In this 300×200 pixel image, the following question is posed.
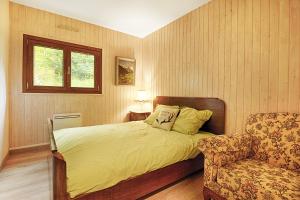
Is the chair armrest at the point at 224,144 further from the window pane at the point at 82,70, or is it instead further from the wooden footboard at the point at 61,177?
the window pane at the point at 82,70

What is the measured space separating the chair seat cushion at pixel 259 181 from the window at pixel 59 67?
307cm

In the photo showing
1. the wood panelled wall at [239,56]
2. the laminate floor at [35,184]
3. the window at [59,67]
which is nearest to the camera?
the laminate floor at [35,184]

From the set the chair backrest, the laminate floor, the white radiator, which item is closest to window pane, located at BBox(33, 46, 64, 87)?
the white radiator

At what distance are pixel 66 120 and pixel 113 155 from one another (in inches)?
86.4

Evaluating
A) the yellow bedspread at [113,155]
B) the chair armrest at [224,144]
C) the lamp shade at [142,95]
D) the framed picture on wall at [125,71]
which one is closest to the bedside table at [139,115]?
the lamp shade at [142,95]

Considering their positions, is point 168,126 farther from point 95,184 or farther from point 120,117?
point 120,117

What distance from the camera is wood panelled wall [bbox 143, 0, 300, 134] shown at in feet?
6.29

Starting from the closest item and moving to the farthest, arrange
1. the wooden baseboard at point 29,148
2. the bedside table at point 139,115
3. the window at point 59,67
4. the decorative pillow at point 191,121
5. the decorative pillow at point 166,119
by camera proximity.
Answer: the decorative pillow at point 191,121
the decorative pillow at point 166,119
the wooden baseboard at point 29,148
the window at point 59,67
the bedside table at point 139,115

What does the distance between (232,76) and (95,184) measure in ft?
7.31

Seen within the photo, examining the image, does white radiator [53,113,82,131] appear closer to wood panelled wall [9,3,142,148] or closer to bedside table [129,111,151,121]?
wood panelled wall [9,3,142,148]

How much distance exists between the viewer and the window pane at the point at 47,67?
3095mm

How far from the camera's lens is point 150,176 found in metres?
1.75

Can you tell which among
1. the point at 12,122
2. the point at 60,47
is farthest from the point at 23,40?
the point at 12,122

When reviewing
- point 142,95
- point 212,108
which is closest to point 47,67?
point 142,95
